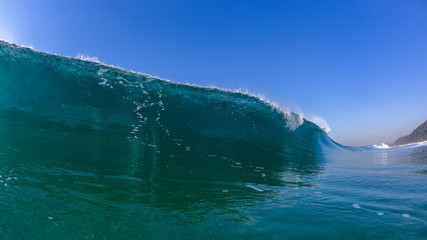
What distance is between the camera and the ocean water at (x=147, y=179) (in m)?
2.08


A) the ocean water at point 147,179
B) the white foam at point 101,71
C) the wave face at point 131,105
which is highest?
the white foam at point 101,71

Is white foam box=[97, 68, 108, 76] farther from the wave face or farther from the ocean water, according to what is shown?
the ocean water

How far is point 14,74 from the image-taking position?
753cm

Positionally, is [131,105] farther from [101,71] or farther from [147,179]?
[147,179]

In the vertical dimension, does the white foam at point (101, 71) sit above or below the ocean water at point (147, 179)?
above

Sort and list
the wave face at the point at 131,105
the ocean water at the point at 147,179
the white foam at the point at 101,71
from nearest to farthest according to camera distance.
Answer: the ocean water at the point at 147,179 < the wave face at the point at 131,105 < the white foam at the point at 101,71

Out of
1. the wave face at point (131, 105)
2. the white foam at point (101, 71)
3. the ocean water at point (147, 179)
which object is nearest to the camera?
the ocean water at point (147, 179)

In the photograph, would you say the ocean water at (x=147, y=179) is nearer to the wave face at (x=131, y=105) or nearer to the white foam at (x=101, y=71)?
the wave face at (x=131, y=105)

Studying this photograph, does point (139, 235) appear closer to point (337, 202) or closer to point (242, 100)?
point (337, 202)

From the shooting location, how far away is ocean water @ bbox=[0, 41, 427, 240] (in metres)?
2.08

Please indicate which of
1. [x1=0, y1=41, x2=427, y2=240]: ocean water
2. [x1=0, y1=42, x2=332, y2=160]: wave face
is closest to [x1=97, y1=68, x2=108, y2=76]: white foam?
[x1=0, y1=42, x2=332, y2=160]: wave face

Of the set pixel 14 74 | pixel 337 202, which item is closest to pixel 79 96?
pixel 14 74

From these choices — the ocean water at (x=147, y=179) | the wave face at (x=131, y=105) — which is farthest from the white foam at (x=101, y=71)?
the ocean water at (x=147, y=179)

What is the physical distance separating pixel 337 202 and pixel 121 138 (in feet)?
17.0
